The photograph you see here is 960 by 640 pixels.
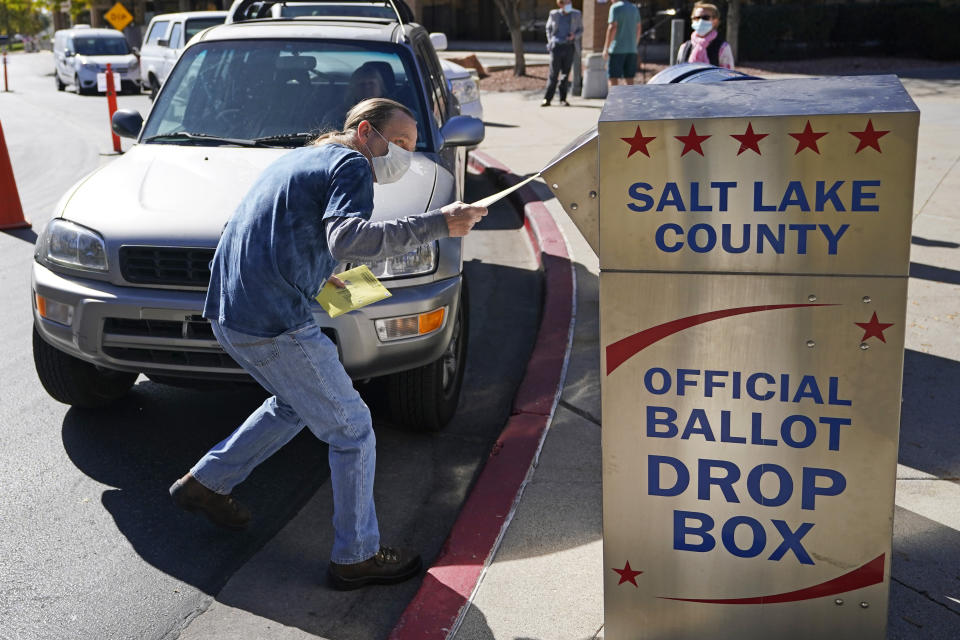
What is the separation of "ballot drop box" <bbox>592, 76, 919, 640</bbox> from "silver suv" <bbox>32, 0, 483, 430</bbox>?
1.68 meters

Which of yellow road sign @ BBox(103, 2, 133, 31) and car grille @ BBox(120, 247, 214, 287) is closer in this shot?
car grille @ BBox(120, 247, 214, 287)

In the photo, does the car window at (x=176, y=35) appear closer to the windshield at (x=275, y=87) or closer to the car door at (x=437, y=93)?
the car door at (x=437, y=93)

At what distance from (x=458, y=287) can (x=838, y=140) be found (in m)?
2.34

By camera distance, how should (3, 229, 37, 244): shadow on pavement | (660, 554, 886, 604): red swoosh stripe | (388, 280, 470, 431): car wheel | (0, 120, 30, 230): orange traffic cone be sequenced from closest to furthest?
(660, 554, 886, 604): red swoosh stripe, (388, 280, 470, 431): car wheel, (3, 229, 37, 244): shadow on pavement, (0, 120, 30, 230): orange traffic cone

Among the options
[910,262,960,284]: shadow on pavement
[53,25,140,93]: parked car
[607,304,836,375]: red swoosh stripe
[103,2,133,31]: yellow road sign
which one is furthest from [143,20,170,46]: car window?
[607,304,836,375]: red swoosh stripe

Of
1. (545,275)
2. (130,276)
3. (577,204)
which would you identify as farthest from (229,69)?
(577,204)

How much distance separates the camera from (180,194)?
4.67 meters

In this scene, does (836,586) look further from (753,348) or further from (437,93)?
(437,93)

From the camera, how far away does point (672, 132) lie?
2660 mm

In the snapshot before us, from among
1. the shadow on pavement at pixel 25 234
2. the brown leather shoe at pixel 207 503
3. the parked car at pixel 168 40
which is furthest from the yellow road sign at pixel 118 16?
the brown leather shoe at pixel 207 503

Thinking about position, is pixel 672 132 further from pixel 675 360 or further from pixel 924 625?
pixel 924 625

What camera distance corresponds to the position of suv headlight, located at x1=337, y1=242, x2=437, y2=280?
4.43m

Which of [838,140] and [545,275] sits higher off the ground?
[838,140]

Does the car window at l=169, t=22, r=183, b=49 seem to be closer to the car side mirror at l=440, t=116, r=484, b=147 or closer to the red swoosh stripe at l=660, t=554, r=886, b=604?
the car side mirror at l=440, t=116, r=484, b=147
